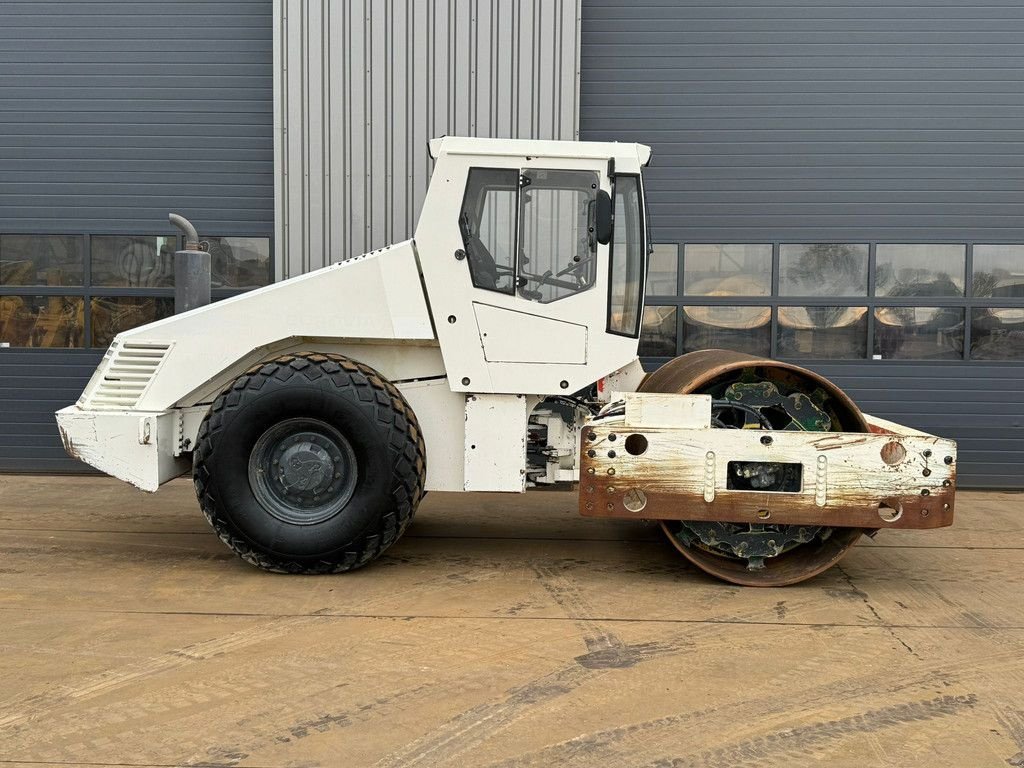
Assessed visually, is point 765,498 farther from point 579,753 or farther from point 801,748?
point 579,753

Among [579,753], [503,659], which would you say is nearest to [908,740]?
[579,753]

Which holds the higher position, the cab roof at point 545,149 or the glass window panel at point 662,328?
the cab roof at point 545,149

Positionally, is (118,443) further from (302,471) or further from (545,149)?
(545,149)

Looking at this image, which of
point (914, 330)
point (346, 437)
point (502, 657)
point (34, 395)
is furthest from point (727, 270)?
point (34, 395)

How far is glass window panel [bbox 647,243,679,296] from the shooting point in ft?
30.3

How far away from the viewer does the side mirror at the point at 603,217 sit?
18.9ft

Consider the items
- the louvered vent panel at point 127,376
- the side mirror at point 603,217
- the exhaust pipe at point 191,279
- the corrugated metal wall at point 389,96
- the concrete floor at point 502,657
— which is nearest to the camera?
the concrete floor at point 502,657

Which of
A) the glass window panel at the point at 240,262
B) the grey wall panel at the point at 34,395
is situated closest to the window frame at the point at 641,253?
the glass window panel at the point at 240,262

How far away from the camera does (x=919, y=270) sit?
9180 mm

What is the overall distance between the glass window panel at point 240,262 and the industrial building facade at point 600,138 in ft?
0.07

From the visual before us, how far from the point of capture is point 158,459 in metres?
6.00

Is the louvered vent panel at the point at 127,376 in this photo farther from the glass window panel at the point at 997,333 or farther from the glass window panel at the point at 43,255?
the glass window panel at the point at 997,333

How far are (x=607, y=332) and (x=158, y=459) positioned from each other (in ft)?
9.17

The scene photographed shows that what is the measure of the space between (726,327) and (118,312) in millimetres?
5706
